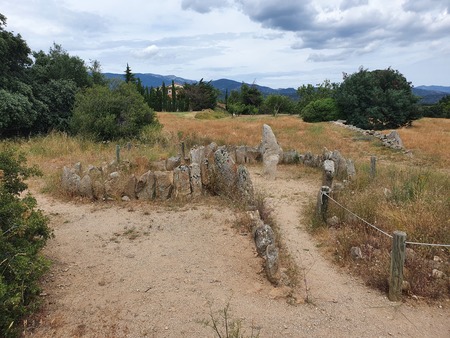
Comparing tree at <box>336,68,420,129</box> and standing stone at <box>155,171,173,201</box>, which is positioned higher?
tree at <box>336,68,420,129</box>

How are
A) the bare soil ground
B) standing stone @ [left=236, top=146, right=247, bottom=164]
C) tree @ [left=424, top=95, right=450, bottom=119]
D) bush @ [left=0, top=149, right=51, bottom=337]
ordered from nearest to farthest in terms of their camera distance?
bush @ [left=0, top=149, right=51, bottom=337] → the bare soil ground → standing stone @ [left=236, top=146, right=247, bottom=164] → tree @ [left=424, top=95, right=450, bottom=119]

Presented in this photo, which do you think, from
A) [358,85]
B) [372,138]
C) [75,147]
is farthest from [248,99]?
[75,147]

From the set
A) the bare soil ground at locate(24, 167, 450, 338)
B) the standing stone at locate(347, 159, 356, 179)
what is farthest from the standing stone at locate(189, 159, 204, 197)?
the standing stone at locate(347, 159, 356, 179)

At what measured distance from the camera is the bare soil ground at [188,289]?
394 centimetres

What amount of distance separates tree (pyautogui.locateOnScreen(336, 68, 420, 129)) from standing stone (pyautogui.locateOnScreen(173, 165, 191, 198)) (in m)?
23.6

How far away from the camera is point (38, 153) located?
506 inches

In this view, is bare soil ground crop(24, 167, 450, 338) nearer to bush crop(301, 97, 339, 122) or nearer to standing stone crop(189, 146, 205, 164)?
standing stone crop(189, 146, 205, 164)

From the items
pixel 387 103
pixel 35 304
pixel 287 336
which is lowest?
pixel 287 336

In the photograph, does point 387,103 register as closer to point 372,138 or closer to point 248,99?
point 372,138

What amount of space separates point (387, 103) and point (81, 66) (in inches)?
904

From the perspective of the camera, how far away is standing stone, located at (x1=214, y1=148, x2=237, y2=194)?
8.34 meters

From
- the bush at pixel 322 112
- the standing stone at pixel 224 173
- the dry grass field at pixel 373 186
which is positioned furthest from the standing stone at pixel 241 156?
the bush at pixel 322 112

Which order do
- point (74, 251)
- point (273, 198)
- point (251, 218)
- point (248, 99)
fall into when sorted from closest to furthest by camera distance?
point (74, 251), point (251, 218), point (273, 198), point (248, 99)

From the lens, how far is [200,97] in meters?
51.0
